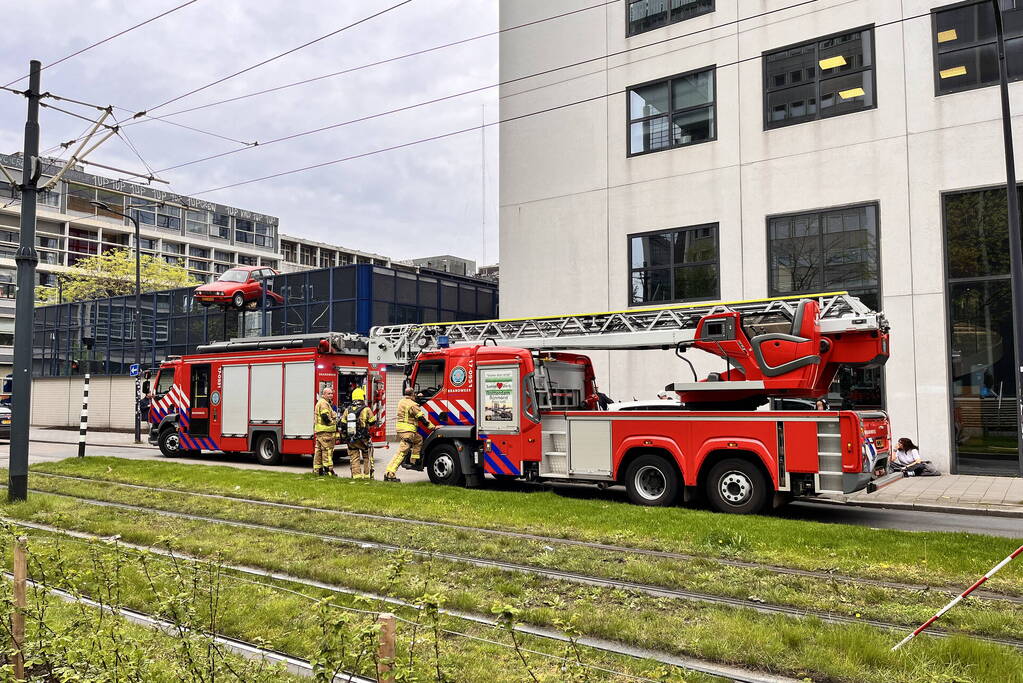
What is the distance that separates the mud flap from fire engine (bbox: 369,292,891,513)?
22mm

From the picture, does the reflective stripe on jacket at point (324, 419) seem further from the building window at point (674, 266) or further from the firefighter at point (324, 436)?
the building window at point (674, 266)

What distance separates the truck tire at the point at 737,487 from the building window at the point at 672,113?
12008 millimetres

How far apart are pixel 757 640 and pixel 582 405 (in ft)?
31.5

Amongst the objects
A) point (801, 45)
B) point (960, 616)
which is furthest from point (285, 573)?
point (801, 45)

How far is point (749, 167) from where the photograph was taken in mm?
19594

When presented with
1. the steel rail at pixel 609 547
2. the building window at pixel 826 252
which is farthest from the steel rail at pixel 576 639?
the building window at pixel 826 252

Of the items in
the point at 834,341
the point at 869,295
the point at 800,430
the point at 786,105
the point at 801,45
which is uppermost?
the point at 801,45

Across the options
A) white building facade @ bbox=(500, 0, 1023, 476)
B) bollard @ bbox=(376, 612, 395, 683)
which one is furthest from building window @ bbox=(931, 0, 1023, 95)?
bollard @ bbox=(376, 612, 395, 683)

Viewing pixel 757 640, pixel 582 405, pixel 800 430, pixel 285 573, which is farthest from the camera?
pixel 582 405

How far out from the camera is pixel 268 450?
1966 cm

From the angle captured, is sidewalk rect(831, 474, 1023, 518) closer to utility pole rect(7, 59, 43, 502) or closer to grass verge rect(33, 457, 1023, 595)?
grass verge rect(33, 457, 1023, 595)

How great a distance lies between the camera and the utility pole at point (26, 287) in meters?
10.8

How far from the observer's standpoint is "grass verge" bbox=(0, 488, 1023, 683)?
461 cm

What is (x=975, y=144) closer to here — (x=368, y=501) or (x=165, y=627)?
(x=368, y=501)
